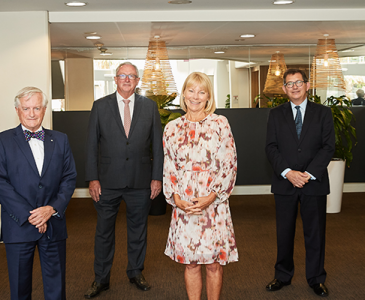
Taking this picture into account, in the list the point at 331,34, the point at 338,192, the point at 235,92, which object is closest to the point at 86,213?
the point at 235,92

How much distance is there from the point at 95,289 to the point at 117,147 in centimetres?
123

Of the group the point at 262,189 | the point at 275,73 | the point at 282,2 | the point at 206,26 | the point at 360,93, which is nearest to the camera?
the point at 282,2

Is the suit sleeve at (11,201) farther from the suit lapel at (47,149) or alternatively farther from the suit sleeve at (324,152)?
the suit sleeve at (324,152)

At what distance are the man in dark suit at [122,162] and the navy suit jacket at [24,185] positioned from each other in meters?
0.93

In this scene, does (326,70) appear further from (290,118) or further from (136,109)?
(136,109)

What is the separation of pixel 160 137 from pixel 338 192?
3935 mm

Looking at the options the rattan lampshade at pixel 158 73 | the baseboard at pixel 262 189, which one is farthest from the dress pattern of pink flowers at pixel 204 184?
the baseboard at pixel 262 189

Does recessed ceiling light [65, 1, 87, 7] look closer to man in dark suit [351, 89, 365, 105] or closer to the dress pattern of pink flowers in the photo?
the dress pattern of pink flowers

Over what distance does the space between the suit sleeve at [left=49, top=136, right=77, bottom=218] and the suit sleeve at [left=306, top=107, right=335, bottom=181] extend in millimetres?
1895

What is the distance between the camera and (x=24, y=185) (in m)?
2.62

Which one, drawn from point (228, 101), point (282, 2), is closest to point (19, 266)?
point (282, 2)

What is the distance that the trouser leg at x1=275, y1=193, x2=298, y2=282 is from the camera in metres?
3.69

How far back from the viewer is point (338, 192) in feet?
21.7

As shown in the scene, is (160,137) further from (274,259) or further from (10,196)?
(274,259)
